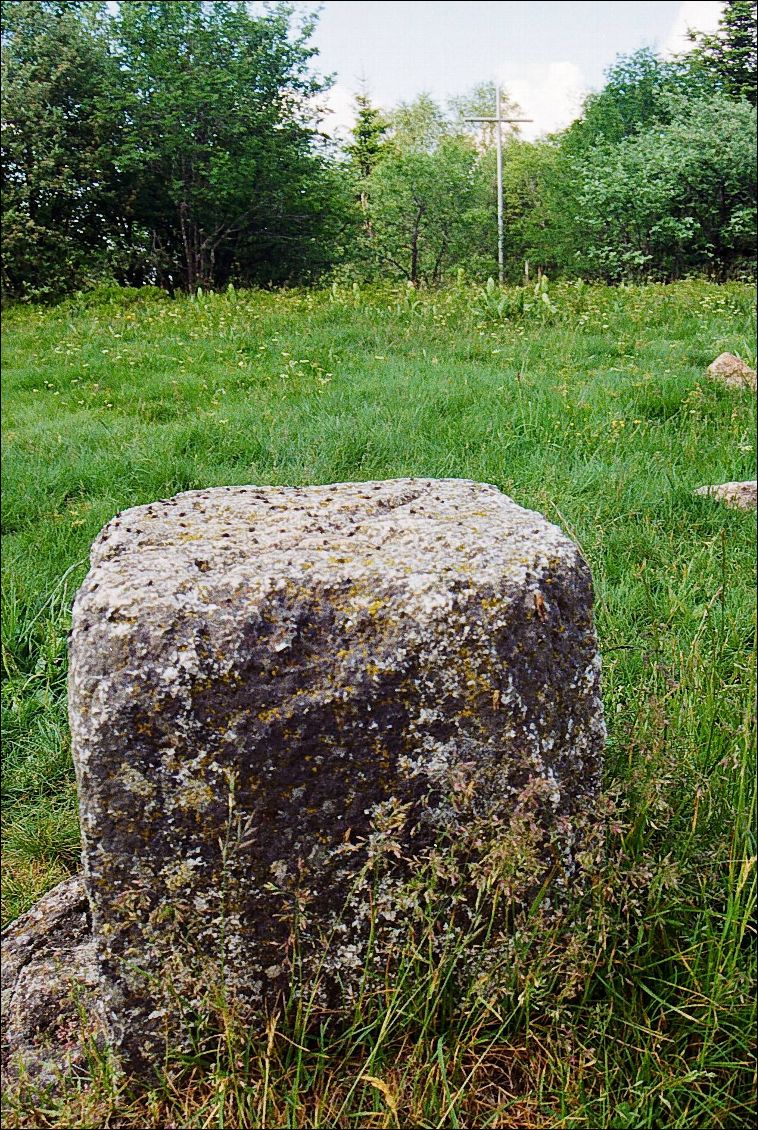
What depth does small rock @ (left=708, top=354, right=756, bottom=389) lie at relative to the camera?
23.6 ft

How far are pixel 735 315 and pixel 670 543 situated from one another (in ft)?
25.6

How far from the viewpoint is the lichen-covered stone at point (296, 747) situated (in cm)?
167

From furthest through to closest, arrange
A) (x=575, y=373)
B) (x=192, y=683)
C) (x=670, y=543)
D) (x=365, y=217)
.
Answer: (x=365, y=217)
(x=575, y=373)
(x=670, y=543)
(x=192, y=683)

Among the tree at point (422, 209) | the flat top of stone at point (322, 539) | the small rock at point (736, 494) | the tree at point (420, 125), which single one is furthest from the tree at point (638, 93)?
the flat top of stone at point (322, 539)

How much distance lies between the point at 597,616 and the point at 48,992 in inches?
94.9

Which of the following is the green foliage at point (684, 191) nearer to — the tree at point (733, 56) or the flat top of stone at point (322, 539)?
the tree at point (733, 56)

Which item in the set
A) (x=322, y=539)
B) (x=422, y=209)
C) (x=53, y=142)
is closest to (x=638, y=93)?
(x=422, y=209)

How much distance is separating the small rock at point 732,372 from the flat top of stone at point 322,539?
5.55 metres

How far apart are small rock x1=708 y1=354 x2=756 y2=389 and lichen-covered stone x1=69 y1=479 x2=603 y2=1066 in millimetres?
6056

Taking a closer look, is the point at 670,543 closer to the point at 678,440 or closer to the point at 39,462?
the point at 678,440

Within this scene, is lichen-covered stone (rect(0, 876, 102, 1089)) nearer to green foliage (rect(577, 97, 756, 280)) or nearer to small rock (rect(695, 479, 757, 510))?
small rock (rect(695, 479, 757, 510))

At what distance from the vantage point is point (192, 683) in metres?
1.66

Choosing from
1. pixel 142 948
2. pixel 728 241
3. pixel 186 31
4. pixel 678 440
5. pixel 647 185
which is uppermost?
pixel 186 31

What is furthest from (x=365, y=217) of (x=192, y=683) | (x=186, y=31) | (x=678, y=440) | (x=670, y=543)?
(x=192, y=683)
